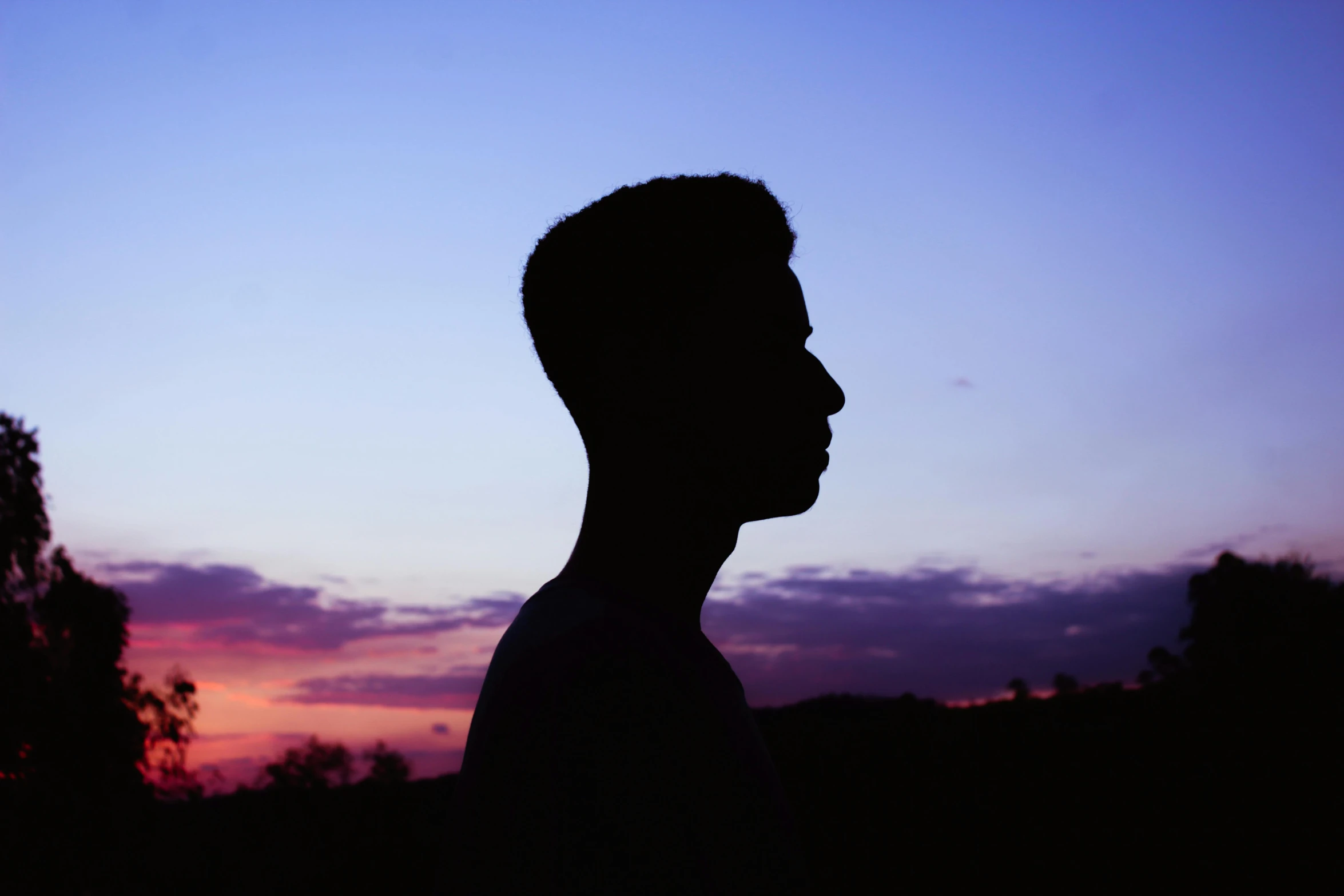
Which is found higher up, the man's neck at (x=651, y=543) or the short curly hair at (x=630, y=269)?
the short curly hair at (x=630, y=269)

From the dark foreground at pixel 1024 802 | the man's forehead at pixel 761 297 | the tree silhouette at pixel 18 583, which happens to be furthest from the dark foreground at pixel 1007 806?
the tree silhouette at pixel 18 583

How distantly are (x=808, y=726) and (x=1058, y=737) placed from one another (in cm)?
277

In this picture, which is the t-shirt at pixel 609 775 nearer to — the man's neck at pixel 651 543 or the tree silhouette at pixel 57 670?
the man's neck at pixel 651 543

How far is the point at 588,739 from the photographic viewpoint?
1.55m

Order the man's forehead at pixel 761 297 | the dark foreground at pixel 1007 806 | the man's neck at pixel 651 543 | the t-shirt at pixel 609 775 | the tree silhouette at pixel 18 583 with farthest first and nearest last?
the tree silhouette at pixel 18 583
the dark foreground at pixel 1007 806
the man's forehead at pixel 761 297
the man's neck at pixel 651 543
the t-shirt at pixel 609 775

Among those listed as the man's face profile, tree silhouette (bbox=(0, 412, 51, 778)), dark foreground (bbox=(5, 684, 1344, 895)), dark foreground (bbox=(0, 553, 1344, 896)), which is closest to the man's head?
the man's face profile

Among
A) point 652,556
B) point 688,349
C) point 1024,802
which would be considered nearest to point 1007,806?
point 1024,802

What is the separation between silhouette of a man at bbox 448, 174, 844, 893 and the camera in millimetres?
1535

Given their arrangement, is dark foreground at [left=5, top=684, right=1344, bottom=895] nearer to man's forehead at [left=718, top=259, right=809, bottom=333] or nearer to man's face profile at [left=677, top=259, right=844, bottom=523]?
man's face profile at [left=677, top=259, right=844, bottom=523]

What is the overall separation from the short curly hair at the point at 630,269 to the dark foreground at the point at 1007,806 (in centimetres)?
624

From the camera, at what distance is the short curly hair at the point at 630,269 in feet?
6.78

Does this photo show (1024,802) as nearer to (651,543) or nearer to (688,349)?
(651,543)

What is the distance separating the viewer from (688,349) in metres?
2.05

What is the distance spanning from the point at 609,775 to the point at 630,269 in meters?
1.16
